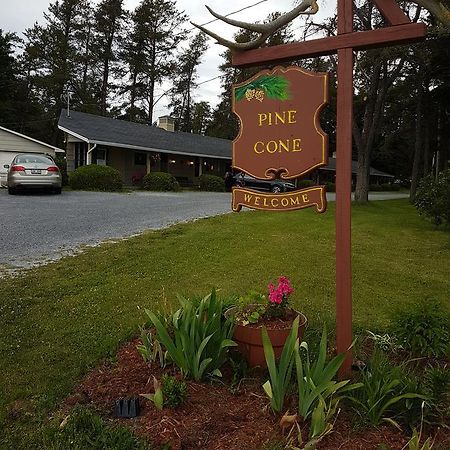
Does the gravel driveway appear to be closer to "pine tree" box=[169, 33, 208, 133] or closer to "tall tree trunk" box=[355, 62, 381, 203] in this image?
"tall tree trunk" box=[355, 62, 381, 203]

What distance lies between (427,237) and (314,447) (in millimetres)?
8959

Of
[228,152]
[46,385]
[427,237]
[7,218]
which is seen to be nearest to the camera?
[46,385]

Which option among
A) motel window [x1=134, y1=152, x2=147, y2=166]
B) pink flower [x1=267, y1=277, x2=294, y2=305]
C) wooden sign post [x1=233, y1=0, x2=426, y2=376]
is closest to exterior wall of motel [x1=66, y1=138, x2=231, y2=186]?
motel window [x1=134, y1=152, x2=147, y2=166]

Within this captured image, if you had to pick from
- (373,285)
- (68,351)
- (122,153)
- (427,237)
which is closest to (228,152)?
(122,153)

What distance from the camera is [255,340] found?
Answer: 2721mm

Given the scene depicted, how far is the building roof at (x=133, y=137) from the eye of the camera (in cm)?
2034

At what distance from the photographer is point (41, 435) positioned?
85.7 inches

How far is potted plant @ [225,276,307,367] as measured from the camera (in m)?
2.70

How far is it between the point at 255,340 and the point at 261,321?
0.19 metres

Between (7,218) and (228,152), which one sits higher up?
(228,152)

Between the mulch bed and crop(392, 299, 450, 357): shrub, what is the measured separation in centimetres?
92

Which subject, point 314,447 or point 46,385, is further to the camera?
point 46,385

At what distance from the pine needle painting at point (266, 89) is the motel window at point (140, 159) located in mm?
20899

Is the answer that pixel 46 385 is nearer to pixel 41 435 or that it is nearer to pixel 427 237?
pixel 41 435
